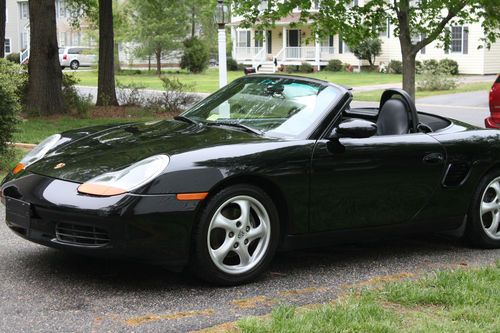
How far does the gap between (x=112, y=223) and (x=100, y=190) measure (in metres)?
0.22

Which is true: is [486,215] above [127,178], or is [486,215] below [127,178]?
below

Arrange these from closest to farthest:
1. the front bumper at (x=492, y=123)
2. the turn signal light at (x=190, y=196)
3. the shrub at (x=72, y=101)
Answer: the turn signal light at (x=190, y=196), the front bumper at (x=492, y=123), the shrub at (x=72, y=101)

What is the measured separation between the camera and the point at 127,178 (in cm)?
435

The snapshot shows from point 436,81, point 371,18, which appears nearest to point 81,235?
point 371,18

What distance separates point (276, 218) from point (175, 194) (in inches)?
29.8

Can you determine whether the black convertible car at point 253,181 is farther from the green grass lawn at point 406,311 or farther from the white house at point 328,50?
the white house at point 328,50

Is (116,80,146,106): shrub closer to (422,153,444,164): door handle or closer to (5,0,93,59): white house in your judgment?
(422,153,444,164): door handle

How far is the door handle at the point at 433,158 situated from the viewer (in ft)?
17.7

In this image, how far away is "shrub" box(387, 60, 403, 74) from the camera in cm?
4462

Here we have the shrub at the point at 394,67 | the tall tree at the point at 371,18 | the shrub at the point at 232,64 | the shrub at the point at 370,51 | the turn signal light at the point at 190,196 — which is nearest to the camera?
the turn signal light at the point at 190,196

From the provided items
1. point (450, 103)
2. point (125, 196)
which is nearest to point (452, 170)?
point (125, 196)

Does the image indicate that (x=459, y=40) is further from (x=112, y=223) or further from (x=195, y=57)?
(x=112, y=223)

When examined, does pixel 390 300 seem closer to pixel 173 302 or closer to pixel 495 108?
pixel 173 302

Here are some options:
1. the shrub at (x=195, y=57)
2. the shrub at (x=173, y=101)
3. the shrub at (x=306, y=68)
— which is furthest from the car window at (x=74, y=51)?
the shrub at (x=173, y=101)
